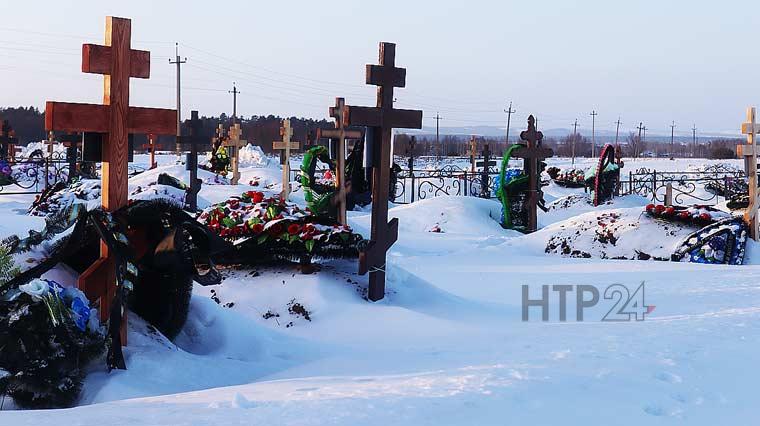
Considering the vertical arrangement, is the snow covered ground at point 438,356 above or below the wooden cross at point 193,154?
below

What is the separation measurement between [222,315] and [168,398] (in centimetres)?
197

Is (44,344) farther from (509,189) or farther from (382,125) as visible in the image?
(509,189)

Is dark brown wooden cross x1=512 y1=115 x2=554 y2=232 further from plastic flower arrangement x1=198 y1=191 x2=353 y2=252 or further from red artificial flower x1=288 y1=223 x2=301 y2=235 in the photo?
red artificial flower x1=288 y1=223 x2=301 y2=235

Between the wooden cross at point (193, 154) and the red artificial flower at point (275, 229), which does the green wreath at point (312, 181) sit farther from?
the red artificial flower at point (275, 229)

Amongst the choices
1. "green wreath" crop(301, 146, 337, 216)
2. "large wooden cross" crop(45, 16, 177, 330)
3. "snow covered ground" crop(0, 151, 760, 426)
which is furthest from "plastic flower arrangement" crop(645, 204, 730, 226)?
"large wooden cross" crop(45, 16, 177, 330)

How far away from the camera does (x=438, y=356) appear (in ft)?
15.7

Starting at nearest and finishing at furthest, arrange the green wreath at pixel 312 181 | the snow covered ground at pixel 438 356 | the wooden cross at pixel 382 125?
the snow covered ground at pixel 438 356 → the wooden cross at pixel 382 125 → the green wreath at pixel 312 181

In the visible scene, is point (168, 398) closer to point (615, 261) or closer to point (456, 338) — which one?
point (456, 338)

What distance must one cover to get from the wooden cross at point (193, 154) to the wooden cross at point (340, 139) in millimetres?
3320

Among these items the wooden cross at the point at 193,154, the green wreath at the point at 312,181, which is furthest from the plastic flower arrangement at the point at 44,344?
the wooden cross at the point at 193,154

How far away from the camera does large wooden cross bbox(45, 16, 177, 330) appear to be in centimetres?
442

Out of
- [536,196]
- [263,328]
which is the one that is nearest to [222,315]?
[263,328]

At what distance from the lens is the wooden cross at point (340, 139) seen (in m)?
9.16

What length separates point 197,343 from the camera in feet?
16.6
